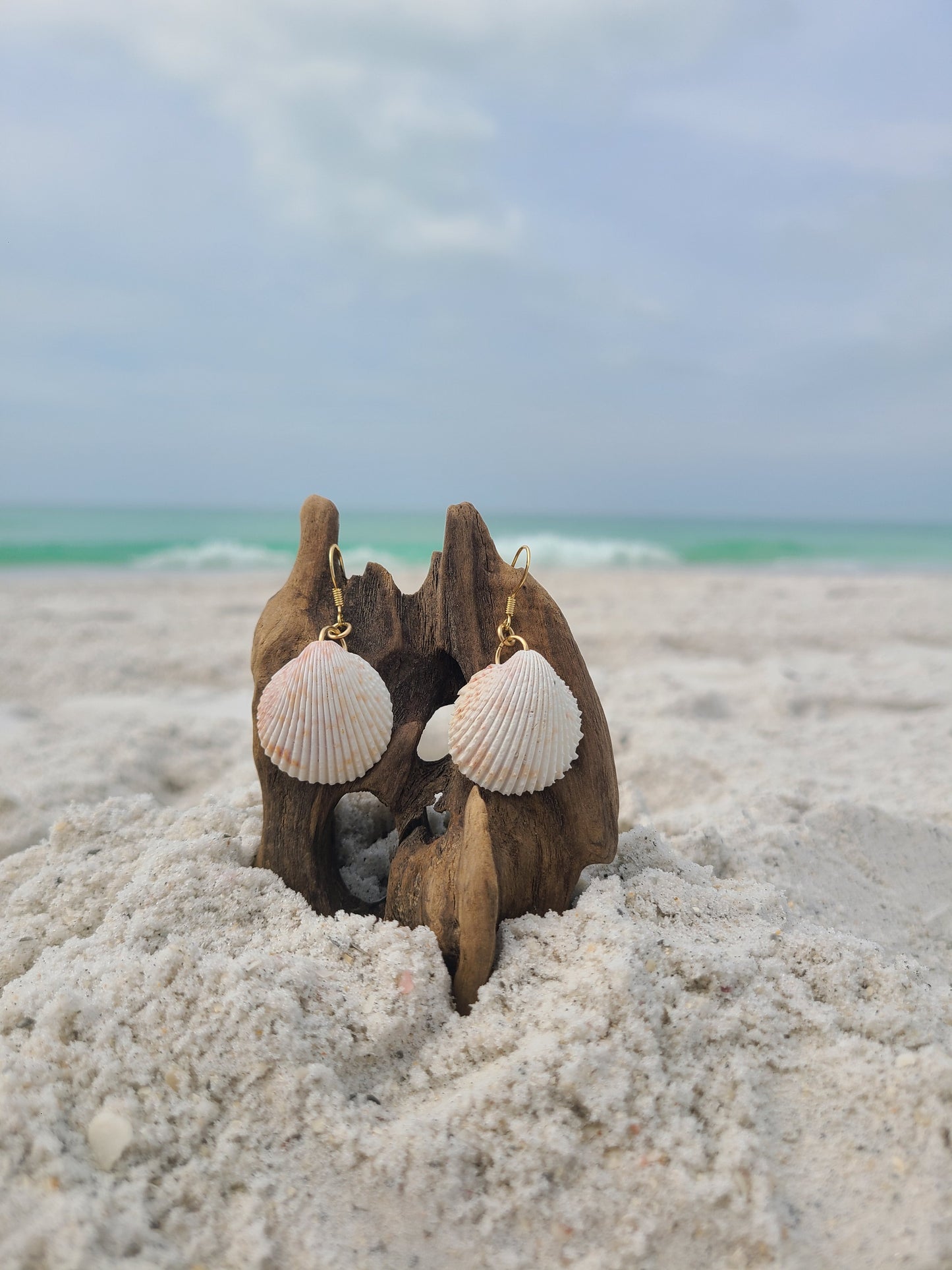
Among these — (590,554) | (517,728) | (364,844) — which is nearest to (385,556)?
(590,554)

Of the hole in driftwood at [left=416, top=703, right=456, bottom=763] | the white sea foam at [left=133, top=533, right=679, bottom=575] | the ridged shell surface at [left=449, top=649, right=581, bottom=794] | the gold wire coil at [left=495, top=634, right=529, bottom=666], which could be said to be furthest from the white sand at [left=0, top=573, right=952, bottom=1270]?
the white sea foam at [left=133, top=533, right=679, bottom=575]

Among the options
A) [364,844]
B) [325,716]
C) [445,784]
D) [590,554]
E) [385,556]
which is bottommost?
[364,844]

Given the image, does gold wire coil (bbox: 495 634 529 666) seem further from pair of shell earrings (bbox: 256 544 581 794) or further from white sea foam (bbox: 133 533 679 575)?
white sea foam (bbox: 133 533 679 575)

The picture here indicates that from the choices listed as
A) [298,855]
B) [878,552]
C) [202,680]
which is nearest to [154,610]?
[202,680]

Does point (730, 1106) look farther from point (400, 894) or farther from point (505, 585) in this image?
point (505, 585)

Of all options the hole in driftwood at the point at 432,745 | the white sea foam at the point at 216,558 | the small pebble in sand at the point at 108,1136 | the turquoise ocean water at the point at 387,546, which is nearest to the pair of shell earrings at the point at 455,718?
the hole in driftwood at the point at 432,745

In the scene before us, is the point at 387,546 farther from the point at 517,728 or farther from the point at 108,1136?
the point at 108,1136

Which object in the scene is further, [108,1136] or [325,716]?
[325,716]
